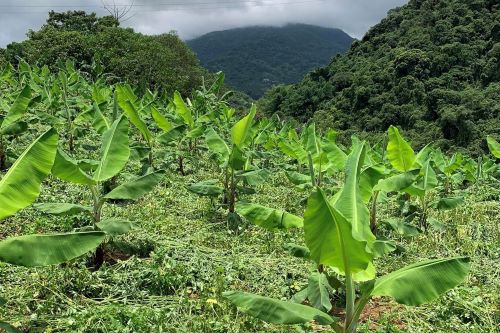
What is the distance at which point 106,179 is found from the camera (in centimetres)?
443

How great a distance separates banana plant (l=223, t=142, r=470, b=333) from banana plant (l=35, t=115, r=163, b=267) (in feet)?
6.36

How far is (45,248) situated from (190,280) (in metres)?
1.84

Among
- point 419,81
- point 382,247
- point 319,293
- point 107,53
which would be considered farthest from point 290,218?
point 419,81

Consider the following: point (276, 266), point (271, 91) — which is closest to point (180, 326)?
point (276, 266)

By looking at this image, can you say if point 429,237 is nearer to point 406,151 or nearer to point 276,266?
point 406,151

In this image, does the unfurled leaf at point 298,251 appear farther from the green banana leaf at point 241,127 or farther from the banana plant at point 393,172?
the green banana leaf at point 241,127

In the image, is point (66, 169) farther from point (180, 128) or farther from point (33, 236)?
point (180, 128)

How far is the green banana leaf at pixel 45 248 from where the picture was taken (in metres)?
2.77

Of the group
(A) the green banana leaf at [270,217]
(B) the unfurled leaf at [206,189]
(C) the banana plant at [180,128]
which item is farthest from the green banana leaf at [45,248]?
(C) the banana plant at [180,128]

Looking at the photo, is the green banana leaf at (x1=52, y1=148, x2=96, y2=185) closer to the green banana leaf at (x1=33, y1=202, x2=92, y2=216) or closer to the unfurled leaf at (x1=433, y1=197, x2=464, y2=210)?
the green banana leaf at (x1=33, y1=202, x2=92, y2=216)

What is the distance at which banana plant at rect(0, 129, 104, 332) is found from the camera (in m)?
2.78

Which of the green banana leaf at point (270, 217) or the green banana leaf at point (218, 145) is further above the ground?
the green banana leaf at point (218, 145)

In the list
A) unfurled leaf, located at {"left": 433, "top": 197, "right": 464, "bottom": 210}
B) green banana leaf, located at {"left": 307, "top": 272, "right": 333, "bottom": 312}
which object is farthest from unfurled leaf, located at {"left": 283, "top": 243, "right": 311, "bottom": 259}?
unfurled leaf, located at {"left": 433, "top": 197, "right": 464, "bottom": 210}

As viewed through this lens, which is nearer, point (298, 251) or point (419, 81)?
point (298, 251)
